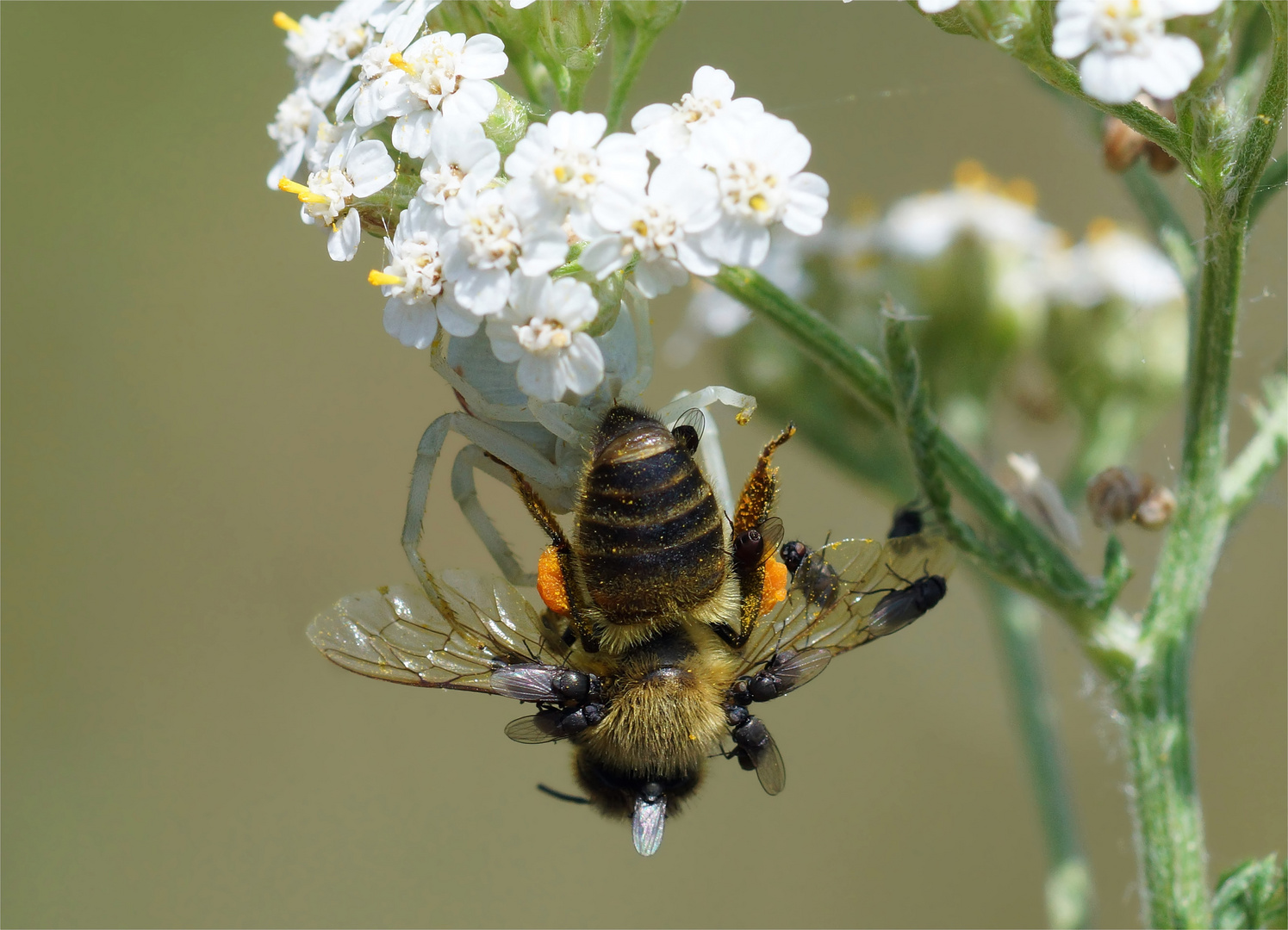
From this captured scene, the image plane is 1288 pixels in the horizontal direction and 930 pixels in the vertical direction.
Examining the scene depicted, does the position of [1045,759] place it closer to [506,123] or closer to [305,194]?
[506,123]

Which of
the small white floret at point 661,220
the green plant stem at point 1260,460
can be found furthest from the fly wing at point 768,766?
the green plant stem at point 1260,460

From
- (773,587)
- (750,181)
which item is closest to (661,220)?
(750,181)

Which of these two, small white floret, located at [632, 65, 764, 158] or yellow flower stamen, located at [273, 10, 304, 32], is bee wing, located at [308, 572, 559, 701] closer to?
small white floret, located at [632, 65, 764, 158]

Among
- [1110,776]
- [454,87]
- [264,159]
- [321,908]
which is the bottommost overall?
[321,908]

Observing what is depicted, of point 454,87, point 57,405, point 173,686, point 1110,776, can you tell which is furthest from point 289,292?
point 1110,776

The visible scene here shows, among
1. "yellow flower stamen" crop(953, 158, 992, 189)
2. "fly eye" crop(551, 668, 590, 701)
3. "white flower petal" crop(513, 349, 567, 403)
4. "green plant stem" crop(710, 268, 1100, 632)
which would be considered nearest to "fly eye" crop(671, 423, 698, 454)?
"white flower petal" crop(513, 349, 567, 403)

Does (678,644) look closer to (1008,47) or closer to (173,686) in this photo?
(1008,47)
